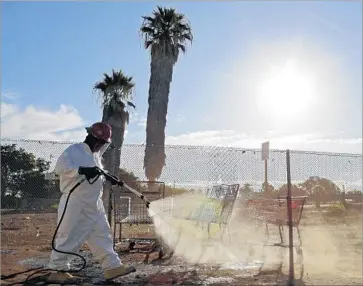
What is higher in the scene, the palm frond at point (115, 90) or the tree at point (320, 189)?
the palm frond at point (115, 90)

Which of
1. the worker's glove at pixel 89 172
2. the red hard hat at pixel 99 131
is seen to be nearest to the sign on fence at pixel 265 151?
the red hard hat at pixel 99 131

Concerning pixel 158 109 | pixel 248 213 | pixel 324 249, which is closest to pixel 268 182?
pixel 248 213

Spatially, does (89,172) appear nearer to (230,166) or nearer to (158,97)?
(230,166)

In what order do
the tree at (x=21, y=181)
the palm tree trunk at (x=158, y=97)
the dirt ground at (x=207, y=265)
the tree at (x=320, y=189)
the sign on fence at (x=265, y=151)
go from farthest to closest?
the palm tree trunk at (x=158, y=97)
the tree at (x=21, y=181)
the tree at (x=320, y=189)
the sign on fence at (x=265, y=151)
the dirt ground at (x=207, y=265)

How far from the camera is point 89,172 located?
17.2 feet

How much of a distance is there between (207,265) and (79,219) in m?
2.16

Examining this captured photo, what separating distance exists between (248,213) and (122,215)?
7.89ft

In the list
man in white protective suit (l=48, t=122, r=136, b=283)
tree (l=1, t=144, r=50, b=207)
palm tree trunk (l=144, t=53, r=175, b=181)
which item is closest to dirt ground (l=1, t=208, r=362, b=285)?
man in white protective suit (l=48, t=122, r=136, b=283)

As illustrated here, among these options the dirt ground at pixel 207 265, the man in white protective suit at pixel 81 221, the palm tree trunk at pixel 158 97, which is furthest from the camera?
the palm tree trunk at pixel 158 97

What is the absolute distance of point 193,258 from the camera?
24.0 ft

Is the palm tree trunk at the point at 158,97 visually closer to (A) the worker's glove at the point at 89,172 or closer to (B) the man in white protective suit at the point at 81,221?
(B) the man in white protective suit at the point at 81,221

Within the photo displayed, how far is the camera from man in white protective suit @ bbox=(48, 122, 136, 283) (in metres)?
5.36

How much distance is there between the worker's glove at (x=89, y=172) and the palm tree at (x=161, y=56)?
45.2ft

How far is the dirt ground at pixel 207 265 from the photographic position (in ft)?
18.2
